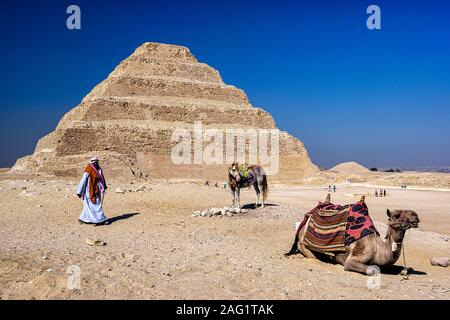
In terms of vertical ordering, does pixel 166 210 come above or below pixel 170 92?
below

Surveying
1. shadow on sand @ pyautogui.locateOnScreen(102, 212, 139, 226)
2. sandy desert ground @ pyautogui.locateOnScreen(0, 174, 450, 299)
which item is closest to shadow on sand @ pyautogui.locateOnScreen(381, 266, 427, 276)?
sandy desert ground @ pyautogui.locateOnScreen(0, 174, 450, 299)

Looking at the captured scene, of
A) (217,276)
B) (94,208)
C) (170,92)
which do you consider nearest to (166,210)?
(94,208)

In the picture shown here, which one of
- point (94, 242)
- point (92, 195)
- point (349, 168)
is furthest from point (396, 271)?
point (349, 168)

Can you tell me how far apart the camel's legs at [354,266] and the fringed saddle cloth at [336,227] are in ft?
0.68

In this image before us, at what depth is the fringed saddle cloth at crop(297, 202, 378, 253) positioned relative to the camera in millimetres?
5574

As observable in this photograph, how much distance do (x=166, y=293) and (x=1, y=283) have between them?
1.78 m

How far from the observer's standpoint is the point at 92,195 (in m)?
8.89

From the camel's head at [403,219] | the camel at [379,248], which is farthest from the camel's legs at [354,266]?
the camel's head at [403,219]

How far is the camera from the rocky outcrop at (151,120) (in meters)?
31.9

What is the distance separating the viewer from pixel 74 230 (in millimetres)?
8000

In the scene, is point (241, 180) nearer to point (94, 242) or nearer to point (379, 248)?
point (94, 242)

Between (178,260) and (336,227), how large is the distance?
7.75 feet

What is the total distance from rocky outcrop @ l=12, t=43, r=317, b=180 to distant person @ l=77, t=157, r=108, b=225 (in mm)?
16338
